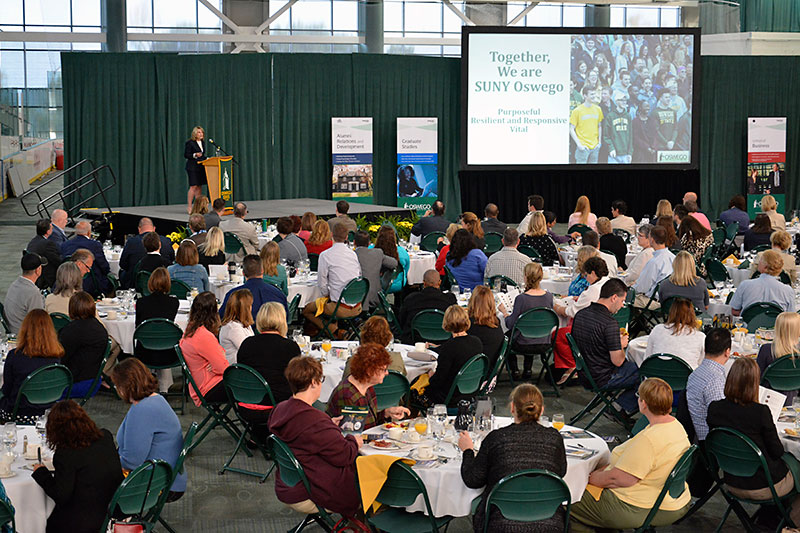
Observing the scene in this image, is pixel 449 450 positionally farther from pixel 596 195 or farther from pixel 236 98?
pixel 596 195

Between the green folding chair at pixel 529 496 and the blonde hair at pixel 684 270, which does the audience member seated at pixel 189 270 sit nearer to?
the blonde hair at pixel 684 270

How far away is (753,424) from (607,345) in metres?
2.24

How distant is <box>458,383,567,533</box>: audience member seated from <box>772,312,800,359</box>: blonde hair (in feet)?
8.11

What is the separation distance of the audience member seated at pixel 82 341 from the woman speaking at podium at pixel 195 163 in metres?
9.74

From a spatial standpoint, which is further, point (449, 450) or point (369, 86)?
point (369, 86)

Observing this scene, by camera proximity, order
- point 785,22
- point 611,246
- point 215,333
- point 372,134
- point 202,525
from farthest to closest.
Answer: point 785,22 → point 372,134 → point 611,246 → point 215,333 → point 202,525

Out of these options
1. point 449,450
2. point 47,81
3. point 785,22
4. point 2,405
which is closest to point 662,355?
point 449,450

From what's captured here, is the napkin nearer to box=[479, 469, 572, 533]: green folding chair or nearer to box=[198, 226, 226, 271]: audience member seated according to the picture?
box=[479, 469, 572, 533]: green folding chair

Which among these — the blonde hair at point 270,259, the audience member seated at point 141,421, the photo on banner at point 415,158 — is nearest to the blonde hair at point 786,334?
the audience member seated at point 141,421

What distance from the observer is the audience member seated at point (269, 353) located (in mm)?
6554

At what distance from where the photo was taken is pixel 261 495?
21.7ft

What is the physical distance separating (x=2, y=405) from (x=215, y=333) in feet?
4.97

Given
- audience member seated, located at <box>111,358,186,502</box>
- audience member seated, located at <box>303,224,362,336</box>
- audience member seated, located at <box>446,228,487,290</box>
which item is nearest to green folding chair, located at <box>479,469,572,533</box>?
audience member seated, located at <box>111,358,186,502</box>

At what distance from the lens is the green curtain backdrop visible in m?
19.5
